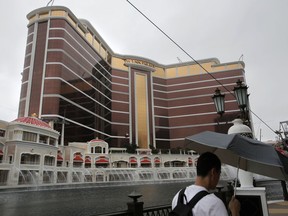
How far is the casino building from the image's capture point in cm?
5812

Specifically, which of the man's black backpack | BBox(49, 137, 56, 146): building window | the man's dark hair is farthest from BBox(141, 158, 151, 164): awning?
the man's black backpack

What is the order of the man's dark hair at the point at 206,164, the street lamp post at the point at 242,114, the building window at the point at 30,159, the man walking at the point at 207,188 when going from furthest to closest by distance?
the building window at the point at 30,159
the street lamp post at the point at 242,114
the man's dark hair at the point at 206,164
the man walking at the point at 207,188

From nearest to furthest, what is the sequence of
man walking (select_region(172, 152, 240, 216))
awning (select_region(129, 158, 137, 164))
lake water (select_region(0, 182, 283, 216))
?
man walking (select_region(172, 152, 240, 216)) < lake water (select_region(0, 182, 283, 216)) < awning (select_region(129, 158, 137, 164))

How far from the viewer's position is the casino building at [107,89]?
58.1 m

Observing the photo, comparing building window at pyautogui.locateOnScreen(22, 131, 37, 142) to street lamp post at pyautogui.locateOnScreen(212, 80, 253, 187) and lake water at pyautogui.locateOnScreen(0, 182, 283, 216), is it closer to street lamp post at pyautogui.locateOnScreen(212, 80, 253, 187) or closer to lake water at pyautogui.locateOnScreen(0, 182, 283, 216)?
lake water at pyautogui.locateOnScreen(0, 182, 283, 216)

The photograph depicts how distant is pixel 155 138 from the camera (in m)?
83.3

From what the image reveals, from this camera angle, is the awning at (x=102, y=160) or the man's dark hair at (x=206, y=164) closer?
the man's dark hair at (x=206, y=164)


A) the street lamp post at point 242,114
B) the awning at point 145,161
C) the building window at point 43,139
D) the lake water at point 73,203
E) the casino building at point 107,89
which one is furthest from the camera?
the awning at point 145,161

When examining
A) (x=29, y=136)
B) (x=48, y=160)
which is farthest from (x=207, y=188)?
(x=48, y=160)

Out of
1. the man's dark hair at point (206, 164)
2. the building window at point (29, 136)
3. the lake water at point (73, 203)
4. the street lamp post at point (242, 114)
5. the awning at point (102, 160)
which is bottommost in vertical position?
the lake water at point (73, 203)

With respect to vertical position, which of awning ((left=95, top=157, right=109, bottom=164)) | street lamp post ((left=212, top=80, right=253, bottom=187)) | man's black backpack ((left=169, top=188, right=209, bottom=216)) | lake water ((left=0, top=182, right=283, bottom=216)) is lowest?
lake water ((left=0, top=182, right=283, bottom=216))

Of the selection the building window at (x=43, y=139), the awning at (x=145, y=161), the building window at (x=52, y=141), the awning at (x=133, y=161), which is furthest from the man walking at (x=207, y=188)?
the awning at (x=145, y=161)

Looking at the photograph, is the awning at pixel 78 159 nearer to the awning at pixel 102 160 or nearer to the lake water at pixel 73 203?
the awning at pixel 102 160

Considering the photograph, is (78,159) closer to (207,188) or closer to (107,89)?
(107,89)
